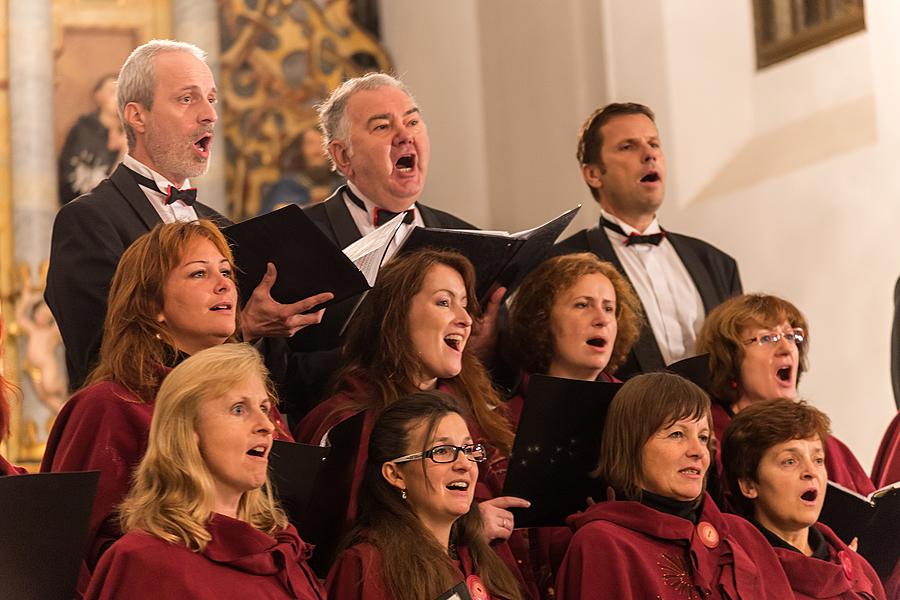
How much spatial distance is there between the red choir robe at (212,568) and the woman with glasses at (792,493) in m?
1.41

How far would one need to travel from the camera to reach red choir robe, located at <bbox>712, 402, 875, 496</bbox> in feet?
15.9

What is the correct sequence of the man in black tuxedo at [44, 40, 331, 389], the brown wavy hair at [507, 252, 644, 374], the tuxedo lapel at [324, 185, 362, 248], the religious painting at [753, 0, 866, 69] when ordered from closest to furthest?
the man in black tuxedo at [44, 40, 331, 389] → the brown wavy hair at [507, 252, 644, 374] → the tuxedo lapel at [324, 185, 362, 248] → the religious painting at [753, 0, 866, 69]

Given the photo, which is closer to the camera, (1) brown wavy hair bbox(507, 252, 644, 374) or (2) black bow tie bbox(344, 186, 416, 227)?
(1) brown wavy hair bbox(507, 252, 644, 374)

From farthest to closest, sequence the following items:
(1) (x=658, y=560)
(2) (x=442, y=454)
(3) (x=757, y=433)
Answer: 1. (3) (x=757, y=433)
2. (1) (x=658, y=560)
3. (2) (x=442, y=454)

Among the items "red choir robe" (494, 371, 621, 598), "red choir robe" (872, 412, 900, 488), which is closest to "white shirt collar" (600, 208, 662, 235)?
"red choir robe" (872, 412, 900, 488)

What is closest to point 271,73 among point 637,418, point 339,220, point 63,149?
point 63,149

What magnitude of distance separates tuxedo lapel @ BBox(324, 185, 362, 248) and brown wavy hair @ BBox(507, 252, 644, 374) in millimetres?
602

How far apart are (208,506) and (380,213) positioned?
1927 millimetres

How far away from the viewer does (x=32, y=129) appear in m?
8.47

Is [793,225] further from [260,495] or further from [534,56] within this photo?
[260,495]

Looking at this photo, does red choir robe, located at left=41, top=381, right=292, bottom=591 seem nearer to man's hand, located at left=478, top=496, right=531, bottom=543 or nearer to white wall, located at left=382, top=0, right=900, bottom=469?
man's hand, located at left=478, top=496, right=531, bottom=543

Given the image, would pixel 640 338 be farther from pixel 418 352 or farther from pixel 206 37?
pixel 206 37

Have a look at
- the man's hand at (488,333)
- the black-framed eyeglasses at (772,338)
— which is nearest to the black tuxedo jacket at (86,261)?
the man's hand at (488,333)

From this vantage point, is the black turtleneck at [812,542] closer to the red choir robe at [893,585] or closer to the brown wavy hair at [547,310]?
the red choir robe at [893,585]
